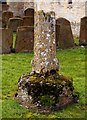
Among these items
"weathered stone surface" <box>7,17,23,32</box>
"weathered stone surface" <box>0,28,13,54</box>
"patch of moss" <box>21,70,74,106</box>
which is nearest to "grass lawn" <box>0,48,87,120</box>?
"patch of moss" <box>21,70,74,106</box>

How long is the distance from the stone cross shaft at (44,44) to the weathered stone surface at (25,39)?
525cm

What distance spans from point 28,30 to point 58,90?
19.5 ft

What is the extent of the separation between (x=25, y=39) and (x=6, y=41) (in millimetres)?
608

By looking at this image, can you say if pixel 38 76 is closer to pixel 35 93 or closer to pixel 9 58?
pixel 35 93

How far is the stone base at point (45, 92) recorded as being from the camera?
743 cm

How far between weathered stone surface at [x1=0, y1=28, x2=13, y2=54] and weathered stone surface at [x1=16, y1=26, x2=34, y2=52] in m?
0.27

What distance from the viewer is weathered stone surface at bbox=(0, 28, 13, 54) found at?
13.1m

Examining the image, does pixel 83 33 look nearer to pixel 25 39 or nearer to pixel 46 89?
pixel 25 39

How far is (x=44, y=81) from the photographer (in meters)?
7.52

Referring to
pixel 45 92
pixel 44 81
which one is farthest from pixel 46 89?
pixel 44 81

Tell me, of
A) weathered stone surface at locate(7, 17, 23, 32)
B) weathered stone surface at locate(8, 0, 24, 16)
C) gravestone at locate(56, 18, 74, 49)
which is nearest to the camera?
gravestone at locate(56, 18, 74, 49)

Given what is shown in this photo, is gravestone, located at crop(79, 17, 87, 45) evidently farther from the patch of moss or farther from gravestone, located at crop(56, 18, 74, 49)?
the patch of moss

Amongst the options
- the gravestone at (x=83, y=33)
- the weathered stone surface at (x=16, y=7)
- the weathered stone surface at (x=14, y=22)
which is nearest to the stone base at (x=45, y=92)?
the gravestone at (x=83, y=33)

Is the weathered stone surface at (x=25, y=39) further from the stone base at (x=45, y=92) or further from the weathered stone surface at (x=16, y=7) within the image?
the weathered stone surface at (x=16, y=7)
